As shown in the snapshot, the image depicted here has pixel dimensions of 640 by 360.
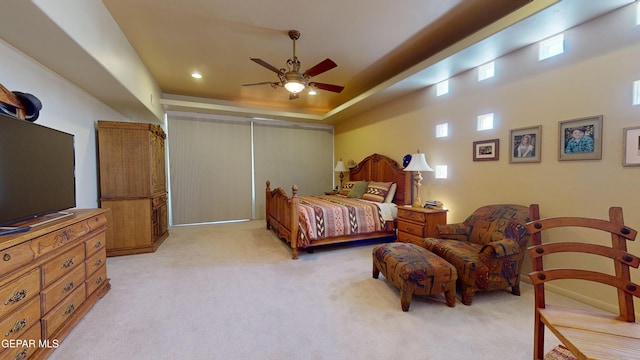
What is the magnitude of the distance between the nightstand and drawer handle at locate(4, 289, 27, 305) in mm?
3582

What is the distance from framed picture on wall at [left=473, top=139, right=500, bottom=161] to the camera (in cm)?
292

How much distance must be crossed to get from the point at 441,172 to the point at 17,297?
433 centimetres

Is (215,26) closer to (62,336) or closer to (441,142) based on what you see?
(62,336)

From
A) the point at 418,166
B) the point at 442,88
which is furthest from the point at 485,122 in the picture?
the point at 418,166

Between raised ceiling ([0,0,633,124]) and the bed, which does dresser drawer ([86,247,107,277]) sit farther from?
the bed

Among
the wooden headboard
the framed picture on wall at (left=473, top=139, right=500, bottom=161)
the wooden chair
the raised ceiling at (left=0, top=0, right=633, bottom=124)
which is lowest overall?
the wooden chair

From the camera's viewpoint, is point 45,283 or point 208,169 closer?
point 45,283

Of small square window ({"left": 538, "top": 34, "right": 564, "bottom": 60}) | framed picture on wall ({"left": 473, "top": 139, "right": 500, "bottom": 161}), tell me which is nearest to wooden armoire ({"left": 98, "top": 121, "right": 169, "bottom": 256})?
framed picture on wall ({"left": 473, "top": 139, "right": 500, "bottom": 161})

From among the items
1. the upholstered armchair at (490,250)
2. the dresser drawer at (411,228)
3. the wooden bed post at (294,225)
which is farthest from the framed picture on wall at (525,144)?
the wooden bed post at (294,225)

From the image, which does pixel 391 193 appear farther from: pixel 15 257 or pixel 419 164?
pixel 15 257

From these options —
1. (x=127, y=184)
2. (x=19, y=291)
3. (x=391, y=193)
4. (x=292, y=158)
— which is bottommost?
(x=19, y=291)

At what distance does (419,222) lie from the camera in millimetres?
3254

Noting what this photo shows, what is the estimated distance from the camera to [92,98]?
10.7ft

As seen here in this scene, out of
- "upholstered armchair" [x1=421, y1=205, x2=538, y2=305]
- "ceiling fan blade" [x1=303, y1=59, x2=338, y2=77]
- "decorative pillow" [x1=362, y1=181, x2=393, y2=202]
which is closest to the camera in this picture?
"upholstered armchair" [x1=421, y1=205, x2=538, y2=305]
